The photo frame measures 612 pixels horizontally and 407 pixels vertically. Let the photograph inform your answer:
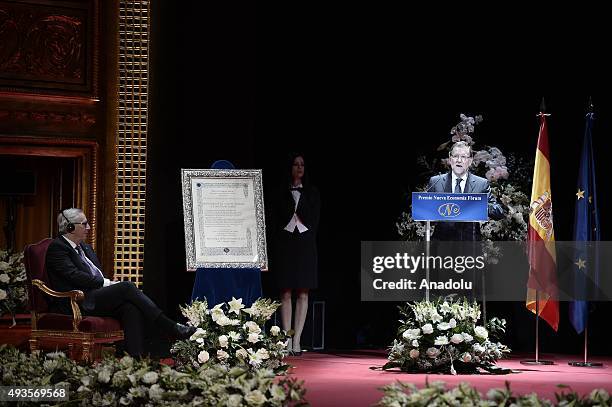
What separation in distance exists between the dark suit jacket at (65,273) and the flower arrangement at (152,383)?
6.89ft

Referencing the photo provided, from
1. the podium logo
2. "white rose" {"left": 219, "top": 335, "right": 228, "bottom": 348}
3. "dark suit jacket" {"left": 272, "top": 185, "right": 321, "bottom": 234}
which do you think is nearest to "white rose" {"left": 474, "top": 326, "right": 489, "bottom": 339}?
the podium logo

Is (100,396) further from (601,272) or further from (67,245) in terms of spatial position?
(601,272)

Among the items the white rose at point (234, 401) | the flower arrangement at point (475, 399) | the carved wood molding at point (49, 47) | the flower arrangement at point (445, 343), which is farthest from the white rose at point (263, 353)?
the carved wood molding at point (49, 47)

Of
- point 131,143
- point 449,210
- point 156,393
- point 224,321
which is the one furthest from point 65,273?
point 449,210

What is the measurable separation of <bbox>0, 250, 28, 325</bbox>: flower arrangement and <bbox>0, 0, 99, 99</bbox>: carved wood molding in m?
1.48

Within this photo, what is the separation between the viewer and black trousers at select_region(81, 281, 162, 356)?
714cm

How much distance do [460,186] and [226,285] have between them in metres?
2.07

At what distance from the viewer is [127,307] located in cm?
718

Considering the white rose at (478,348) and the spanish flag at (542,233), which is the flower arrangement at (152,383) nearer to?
the white rose at (478,348)

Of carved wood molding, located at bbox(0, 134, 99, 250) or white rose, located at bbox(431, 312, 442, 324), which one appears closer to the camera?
white rose, located at bbox(431, 312, 442, 324)

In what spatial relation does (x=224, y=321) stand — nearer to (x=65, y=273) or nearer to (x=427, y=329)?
(x=65, y=273)

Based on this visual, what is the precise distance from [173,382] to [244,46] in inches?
190

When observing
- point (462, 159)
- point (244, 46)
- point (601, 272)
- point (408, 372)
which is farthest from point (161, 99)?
point (601, 272)

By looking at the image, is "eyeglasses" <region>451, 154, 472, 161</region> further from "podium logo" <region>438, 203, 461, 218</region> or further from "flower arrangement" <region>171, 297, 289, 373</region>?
"flower arrangement" <region>171, 297, 289, 373</region>
